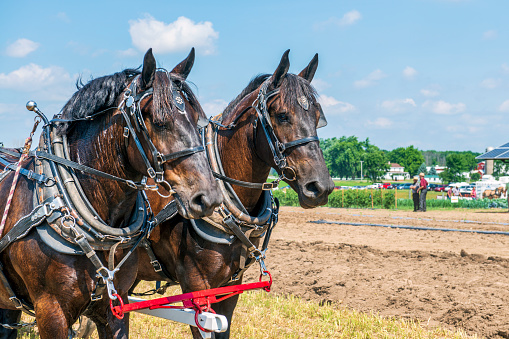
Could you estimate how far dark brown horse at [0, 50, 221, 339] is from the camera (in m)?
2.51

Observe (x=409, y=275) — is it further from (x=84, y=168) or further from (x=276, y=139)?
(x=84, y=168)

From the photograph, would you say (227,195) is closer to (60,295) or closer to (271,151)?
(271,151)

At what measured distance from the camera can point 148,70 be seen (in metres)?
2.56

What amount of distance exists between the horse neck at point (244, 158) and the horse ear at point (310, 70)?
498 mm

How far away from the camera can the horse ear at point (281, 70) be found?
3469mm

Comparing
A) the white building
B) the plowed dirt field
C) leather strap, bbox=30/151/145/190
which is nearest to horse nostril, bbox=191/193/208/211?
leather strap, bbox=30/151/145/190

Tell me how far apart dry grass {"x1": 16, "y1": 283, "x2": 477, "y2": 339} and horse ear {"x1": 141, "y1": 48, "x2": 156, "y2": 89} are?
133 inches

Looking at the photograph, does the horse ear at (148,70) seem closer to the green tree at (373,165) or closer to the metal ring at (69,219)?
the metal ring at (69,219)

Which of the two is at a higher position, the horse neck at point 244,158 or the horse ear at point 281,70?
the horse ear at point 281,70

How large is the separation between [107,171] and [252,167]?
1236mm

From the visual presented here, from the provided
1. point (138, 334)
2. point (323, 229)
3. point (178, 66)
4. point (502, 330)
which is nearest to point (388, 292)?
point (502, 330)

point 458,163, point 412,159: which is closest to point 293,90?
point 458,163

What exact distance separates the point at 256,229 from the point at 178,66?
1349 mm

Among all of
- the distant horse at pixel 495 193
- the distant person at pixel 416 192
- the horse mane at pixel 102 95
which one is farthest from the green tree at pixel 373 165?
the horse mane at pixel 102 95
